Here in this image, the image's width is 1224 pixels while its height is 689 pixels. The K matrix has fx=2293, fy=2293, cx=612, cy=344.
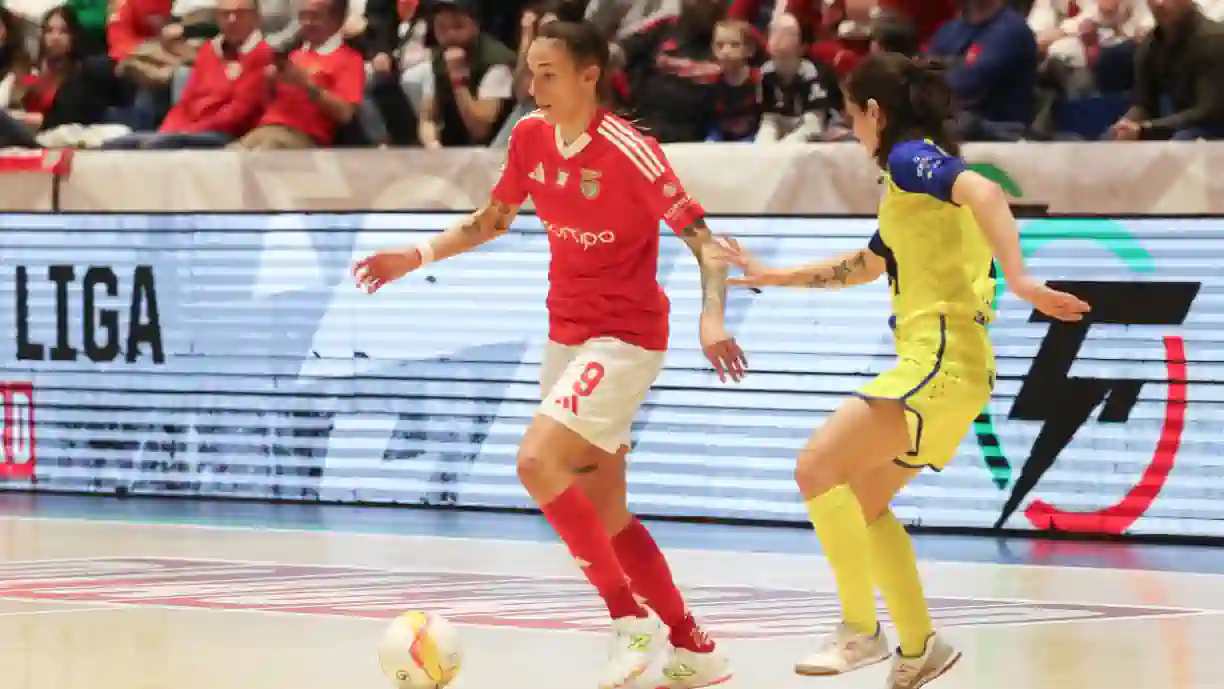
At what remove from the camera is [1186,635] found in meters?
8.48

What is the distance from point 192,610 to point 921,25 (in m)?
6.15

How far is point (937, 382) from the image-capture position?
6.71 m

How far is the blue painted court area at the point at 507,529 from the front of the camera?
36.2ft

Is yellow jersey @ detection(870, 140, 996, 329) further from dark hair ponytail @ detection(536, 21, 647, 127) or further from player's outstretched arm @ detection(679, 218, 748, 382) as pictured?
dark hair ponytail @ detection(536, 21, 647, 127)

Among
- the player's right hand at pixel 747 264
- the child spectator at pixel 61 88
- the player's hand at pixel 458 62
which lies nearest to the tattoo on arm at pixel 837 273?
the player's right hand at pixel 747 264

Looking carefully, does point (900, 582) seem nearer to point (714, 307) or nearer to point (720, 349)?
point (720, 349)

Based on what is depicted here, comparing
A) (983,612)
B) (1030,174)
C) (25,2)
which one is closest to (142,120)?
(25,2)

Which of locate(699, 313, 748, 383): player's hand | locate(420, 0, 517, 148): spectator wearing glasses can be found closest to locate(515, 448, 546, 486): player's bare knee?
locate(699, 313, 748, 383): player's hand

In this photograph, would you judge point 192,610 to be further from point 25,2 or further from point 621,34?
point 25,2

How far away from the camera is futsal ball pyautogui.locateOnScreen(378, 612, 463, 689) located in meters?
6.94

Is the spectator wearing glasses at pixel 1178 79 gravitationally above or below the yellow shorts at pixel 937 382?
below

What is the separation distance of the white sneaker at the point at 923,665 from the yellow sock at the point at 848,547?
166 mm

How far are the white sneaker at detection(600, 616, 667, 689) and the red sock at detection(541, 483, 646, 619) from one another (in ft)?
0.16

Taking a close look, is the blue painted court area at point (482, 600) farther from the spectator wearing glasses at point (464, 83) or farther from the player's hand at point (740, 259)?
the spectator wearing glasses at point (464, 83)
